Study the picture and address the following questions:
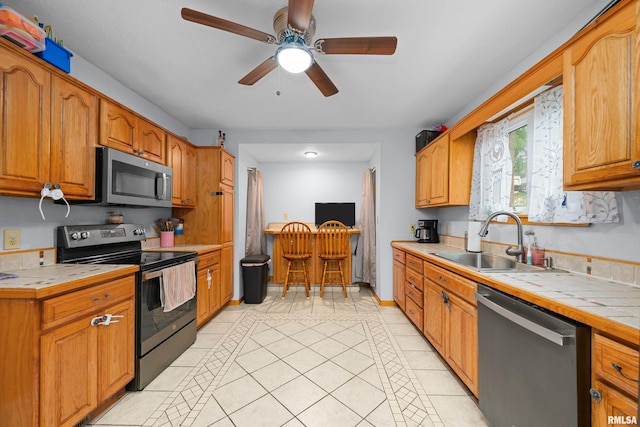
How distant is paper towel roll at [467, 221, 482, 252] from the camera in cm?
223

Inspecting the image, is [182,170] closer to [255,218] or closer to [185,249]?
[185,249]

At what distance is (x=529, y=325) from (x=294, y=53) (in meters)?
1.76

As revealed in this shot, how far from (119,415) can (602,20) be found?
3.17 metres

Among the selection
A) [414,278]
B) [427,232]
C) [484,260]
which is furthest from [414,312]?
[427,232]

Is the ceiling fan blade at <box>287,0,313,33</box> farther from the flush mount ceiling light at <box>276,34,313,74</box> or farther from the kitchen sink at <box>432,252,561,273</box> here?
the kitchen sink at <box>432,252,561,273</box>

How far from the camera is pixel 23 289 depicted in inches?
42.3

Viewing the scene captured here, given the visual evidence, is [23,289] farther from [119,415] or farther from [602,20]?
[602,20]

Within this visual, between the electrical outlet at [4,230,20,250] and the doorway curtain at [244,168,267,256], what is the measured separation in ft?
7.56

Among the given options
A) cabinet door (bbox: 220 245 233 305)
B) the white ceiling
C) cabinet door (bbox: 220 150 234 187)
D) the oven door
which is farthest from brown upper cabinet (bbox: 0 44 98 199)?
cabinet door (bbox: 220 245 233 305)

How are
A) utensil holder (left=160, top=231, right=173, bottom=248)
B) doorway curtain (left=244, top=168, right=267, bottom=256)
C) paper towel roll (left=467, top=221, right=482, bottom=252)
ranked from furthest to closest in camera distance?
1. doorway curtain (left=244, top=168, right=267, bottom=256)
2. utensil holder (left=160, top=231, right=173, bottom=248)
3. paper towel roll (left=467, top=221, right=482, bottom=252)

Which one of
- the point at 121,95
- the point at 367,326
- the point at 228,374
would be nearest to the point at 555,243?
the point at 367,326

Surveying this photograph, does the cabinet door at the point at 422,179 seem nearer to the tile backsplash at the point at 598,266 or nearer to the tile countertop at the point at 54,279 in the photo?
the tile backsplash at the point at 598,266

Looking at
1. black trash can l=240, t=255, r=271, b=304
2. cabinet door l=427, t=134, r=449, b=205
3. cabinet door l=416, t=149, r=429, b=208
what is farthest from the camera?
black trash can l=240, t=255, r=271, b=304

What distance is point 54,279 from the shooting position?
1.22 m
